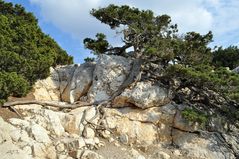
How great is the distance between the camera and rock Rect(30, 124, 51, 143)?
46.3ft

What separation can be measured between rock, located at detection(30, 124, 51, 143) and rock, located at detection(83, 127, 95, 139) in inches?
74.1

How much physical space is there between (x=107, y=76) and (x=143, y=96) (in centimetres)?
279

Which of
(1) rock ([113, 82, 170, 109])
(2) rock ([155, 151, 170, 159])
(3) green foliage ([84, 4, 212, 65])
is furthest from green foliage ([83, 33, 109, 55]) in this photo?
(2) rock ([155, 151, 170, 159])

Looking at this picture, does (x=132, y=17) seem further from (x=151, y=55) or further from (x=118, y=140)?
(x=118, y=140)

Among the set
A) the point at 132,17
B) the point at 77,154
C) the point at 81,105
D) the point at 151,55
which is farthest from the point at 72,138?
the point at 132,17

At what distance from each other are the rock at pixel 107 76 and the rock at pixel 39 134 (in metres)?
4.44

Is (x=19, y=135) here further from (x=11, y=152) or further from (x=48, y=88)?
(x=48, y=88)

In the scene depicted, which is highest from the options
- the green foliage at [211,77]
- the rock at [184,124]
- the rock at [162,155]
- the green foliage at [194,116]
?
the green foliage at [211,77]

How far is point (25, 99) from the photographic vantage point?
17.8 meters

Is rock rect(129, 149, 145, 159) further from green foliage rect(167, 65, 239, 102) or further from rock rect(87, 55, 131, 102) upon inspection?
green foliage rect(167, 65, 239, 102)

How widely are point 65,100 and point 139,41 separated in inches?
202

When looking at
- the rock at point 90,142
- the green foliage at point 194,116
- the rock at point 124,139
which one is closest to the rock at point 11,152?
the rock at point 90,142

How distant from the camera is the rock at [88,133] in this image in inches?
619

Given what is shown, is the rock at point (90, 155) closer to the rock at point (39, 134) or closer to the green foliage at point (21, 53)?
the rock at point (39, 134)
